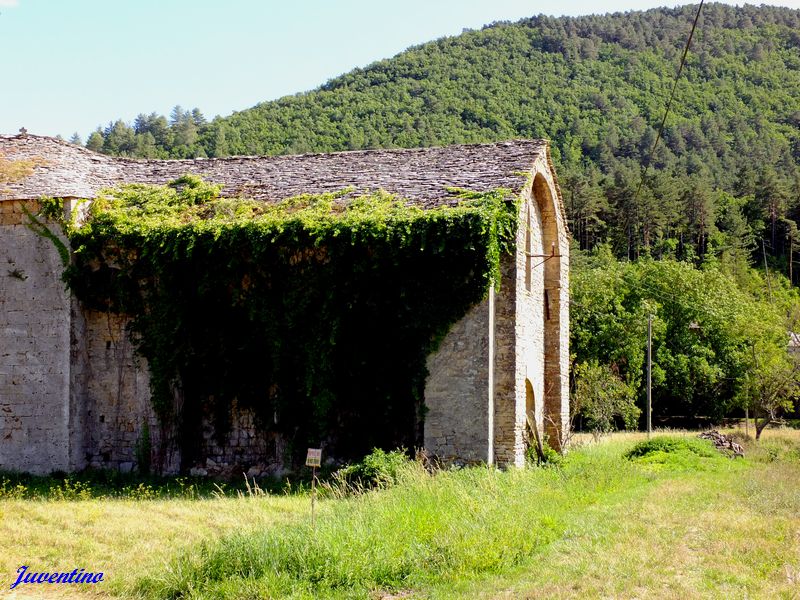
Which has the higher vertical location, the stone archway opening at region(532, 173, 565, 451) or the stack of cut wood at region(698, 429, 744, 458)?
the stone archway opening at region(532, 173, 565, 451)

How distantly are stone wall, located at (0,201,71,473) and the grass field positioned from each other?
7.04 ft

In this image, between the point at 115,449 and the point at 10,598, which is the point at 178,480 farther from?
the point at 10,598

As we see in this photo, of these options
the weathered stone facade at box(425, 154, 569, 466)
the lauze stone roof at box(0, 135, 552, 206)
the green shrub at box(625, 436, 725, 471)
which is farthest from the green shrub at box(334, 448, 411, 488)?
the green shrub at box(625, 436, 725, 471)

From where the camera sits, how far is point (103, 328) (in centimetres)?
1673

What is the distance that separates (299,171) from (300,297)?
460 centimetres

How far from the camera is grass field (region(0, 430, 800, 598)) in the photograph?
8336 mm

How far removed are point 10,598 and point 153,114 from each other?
8639 cm

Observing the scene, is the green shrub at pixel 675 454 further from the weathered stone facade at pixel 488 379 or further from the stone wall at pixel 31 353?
the stone wall at pixel 31 353

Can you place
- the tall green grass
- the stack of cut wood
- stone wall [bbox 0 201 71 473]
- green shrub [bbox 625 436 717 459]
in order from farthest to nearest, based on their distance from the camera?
the stack of cut wood < green shrub [bbox 625 436 717 459] < stone wall [bbox 0 201 71 473] < the tall green grass

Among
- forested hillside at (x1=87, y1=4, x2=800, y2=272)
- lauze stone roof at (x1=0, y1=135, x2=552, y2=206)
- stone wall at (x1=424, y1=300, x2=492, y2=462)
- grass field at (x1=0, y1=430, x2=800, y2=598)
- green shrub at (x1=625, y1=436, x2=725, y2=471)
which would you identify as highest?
forested hillside at (x1=87, y1=4, x2=800, y2=272)

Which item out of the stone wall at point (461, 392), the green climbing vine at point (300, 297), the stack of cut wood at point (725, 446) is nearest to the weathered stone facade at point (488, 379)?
the stone wall at point (461, 392)

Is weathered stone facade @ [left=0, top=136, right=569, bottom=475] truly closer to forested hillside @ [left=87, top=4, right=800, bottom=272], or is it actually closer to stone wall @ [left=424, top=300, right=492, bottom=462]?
→ stone wall @ [left=424, top=300, right=492, bottom=462]

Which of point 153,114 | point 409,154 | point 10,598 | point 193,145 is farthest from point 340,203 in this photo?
point 153,114

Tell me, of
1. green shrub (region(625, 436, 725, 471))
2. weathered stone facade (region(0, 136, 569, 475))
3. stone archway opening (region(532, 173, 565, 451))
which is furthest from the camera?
stone archway opening (region(532, 173, 565, 451))
